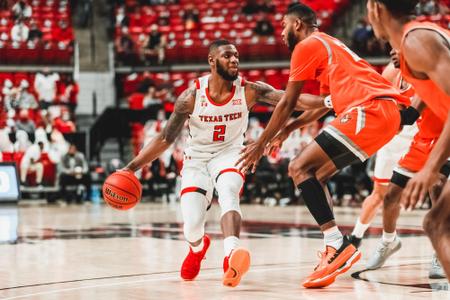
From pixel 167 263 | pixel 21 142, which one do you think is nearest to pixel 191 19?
pixel 21 142

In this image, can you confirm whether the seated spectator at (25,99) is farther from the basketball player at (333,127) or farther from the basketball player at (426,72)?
the basketball player at (426,72)

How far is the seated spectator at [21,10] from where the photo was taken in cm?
2286

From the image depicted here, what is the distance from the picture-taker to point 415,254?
8016 mm

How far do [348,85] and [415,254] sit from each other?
257 centimetres

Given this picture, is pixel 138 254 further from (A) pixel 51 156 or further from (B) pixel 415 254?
(A) pixel 51 156

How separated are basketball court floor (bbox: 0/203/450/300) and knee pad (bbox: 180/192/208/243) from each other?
329mm

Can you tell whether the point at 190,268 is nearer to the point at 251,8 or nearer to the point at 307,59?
the point at 307,59

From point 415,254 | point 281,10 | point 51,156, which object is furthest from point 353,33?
point 415,254

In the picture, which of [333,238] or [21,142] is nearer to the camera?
[333,238]

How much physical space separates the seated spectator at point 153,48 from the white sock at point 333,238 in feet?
54.3

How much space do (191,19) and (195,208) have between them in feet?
56.3

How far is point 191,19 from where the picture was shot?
76.1 ft

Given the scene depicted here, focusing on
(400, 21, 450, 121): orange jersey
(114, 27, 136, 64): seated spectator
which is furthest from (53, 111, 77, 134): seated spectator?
(400, 21, 450, 121): orange jersey

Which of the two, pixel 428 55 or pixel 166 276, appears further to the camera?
pixel 166 276
